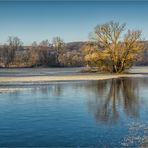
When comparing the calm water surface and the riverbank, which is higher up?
the calm water surface

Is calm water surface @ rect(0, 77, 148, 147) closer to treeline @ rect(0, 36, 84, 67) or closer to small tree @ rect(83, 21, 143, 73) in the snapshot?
small tree @ rect(83, 21, 143, 73)

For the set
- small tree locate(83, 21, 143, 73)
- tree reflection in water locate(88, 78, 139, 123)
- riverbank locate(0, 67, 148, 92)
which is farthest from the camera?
small tree locate(83, 21, 143, 73)

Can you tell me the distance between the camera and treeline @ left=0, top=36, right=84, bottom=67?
5551 inches

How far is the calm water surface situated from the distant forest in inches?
4117

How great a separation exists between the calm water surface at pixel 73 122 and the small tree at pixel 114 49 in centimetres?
4909

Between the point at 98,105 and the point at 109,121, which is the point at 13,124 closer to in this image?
the point at 109,121

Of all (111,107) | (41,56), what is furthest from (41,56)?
(111,107)

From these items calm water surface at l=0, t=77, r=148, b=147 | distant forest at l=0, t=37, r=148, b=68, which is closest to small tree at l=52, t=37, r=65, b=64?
distant forest at l=0, t=37, r=148, b=68

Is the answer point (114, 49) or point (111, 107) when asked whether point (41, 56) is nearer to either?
point (114, 49)

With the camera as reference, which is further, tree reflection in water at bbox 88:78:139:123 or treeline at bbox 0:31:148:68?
treeline at bbox 0:31:148:68

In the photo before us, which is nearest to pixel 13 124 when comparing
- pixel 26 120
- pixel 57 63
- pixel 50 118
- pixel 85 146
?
pixel 26 120

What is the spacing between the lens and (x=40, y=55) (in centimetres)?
14788

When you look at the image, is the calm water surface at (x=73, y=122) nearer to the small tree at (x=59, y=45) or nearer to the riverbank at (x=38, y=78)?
the riverbank at (x=38, y=78)

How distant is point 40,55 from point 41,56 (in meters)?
1.89
